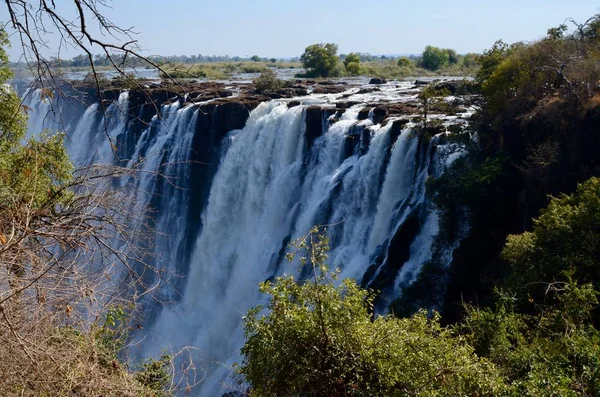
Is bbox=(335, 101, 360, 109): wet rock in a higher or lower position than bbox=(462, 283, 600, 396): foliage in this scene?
higher

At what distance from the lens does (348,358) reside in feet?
18.2

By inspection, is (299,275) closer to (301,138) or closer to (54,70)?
(301,138)

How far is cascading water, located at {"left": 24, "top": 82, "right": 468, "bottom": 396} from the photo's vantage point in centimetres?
1539

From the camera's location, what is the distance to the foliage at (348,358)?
5.49 meters

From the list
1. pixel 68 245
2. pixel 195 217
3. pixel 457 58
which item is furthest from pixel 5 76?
pixel 457 58

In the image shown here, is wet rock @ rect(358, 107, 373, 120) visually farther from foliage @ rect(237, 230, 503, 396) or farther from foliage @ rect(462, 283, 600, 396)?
foliage @ rect(237, 230, 503, 396)

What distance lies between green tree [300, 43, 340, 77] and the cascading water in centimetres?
2362

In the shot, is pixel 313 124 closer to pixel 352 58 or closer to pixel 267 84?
pixel 267 84

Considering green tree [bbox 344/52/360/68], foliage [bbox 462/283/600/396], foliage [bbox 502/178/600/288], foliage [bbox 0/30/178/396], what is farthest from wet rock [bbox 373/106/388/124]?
green tree [bbox 344/52/360/68]

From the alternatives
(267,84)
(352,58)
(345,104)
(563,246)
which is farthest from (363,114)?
(352,58)

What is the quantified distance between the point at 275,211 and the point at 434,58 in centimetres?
4309

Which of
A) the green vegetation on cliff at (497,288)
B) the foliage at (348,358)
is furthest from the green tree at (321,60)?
the foliage at (348,358)

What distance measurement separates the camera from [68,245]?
3.75m

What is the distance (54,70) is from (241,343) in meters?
15.9
